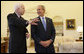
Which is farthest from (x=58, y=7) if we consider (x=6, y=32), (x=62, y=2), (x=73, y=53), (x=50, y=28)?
(x=50, y=28)

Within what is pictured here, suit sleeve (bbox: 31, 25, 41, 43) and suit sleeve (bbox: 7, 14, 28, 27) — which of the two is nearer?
suit sleeve (bbox: 7, 14, 28, 27)

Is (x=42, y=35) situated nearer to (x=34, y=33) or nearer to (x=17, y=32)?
(x=34, y=33)

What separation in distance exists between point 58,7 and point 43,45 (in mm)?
10062

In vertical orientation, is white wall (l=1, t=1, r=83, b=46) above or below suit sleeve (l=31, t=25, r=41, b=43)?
above

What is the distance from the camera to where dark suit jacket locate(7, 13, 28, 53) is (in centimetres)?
238

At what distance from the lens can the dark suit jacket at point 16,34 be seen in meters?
2.38

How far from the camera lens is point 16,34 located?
242 centimetres

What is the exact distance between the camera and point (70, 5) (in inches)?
491

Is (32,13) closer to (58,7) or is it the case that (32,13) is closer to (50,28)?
(58,7)

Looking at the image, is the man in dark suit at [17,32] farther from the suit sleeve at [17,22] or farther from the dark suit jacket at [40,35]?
the dark suit jacket at [40,35]

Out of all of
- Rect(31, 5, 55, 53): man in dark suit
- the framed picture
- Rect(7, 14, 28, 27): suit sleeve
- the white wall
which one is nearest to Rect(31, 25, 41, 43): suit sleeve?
Rect(31, 5, 55, 53): man in dark suit

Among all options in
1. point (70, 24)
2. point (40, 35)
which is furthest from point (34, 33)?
point (70, 24)

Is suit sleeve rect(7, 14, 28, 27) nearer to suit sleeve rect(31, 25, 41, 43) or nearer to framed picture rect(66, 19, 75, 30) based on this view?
suit sleeve rect(31, 25, 41, 43)

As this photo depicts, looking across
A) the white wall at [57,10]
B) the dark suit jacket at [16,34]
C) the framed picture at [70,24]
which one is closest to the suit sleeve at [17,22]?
the dark suit jacket at [16,34]
